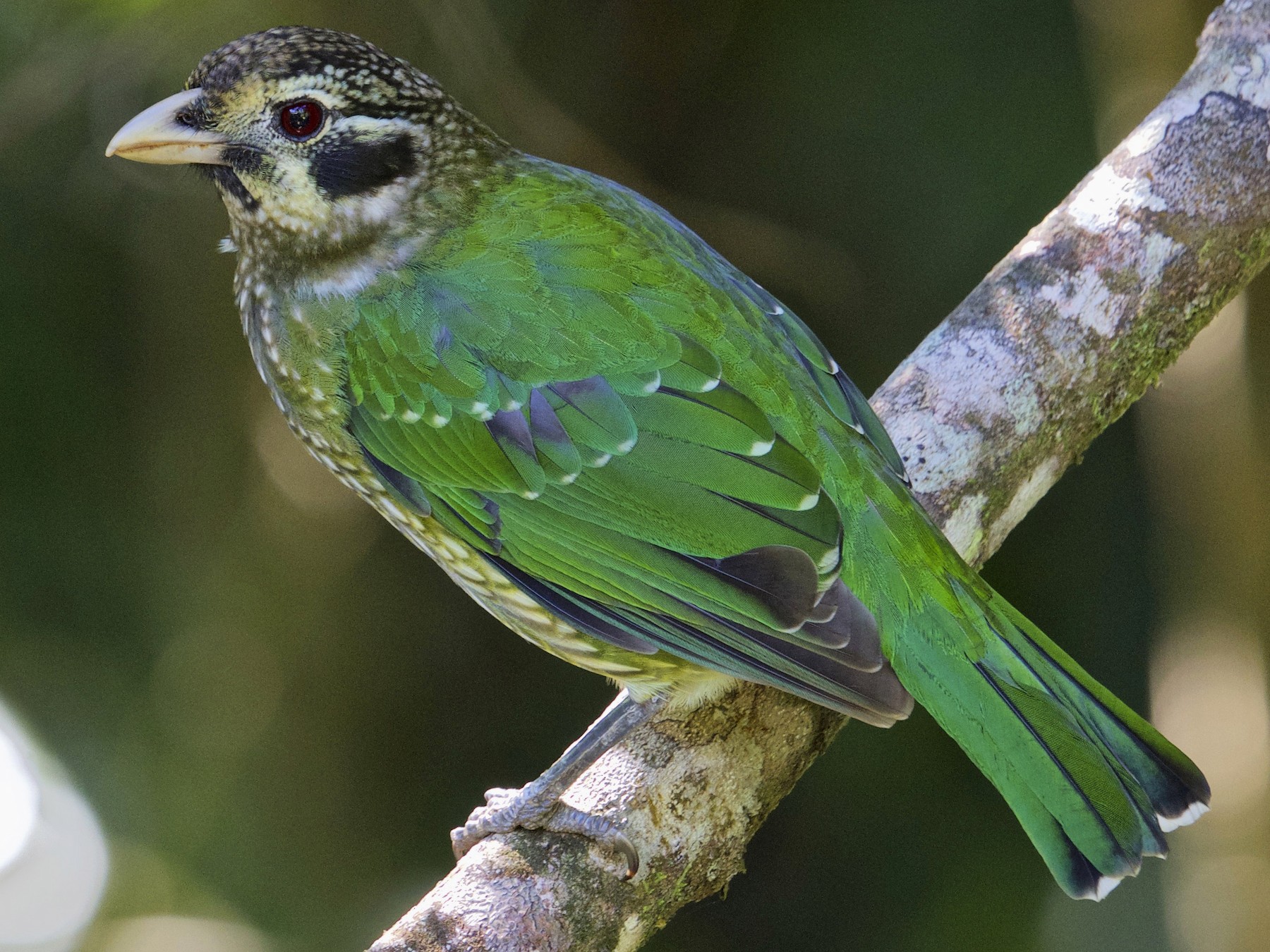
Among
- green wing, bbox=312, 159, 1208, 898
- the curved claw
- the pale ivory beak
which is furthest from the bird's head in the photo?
the curved claw

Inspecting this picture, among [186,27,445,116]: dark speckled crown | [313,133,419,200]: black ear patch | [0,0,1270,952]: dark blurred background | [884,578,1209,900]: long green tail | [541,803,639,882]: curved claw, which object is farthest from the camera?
[0,0,1270,952]: dark blurred background

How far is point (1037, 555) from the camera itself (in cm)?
401

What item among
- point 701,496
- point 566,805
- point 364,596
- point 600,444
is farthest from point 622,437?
point 364,596

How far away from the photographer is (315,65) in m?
2.40

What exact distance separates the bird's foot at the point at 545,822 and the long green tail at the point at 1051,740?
60 centimetres

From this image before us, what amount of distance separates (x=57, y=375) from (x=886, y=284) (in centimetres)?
270

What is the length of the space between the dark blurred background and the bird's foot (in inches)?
56.9

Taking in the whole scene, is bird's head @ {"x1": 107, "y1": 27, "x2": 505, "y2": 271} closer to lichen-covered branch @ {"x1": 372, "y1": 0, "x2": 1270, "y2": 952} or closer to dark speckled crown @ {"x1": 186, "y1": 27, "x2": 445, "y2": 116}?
dark speckled crown @ {"x1": 186, "y1": 27, "x2": 445, "y2": 116}

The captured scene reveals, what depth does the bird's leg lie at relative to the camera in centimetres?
228

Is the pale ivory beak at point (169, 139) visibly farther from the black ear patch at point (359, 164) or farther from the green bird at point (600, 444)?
the black ear patch at point (359, 164)

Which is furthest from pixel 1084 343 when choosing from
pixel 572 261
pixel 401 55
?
pixel 401 55

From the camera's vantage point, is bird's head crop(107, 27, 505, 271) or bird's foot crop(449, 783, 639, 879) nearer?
bird's foot crop(449, 783, 639, 879)

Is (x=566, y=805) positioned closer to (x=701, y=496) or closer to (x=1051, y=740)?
(x=701, y=496)

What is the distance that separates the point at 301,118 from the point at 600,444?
89cm
